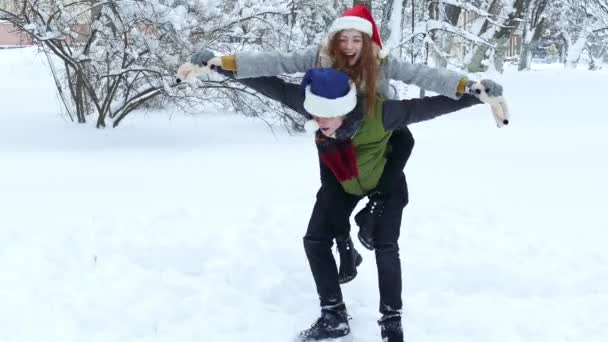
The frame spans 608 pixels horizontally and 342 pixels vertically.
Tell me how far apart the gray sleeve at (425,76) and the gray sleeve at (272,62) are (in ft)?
1.10

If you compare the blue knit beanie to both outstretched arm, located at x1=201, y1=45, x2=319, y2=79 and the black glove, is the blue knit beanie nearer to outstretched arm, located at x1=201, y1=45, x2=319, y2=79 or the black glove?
outstretched arm, located at x1=201, y1=45, x2=319, y2=79

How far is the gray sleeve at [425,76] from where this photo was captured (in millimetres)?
2596

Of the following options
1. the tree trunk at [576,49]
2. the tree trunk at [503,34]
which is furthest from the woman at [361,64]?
the tree trunk at [576,49]

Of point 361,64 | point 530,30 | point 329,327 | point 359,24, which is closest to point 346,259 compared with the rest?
point 329,327

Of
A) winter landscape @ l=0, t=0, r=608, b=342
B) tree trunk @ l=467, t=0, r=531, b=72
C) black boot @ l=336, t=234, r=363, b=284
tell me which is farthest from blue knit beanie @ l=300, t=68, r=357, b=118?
tree trunk @ l=467, t=0, r=531, b=72

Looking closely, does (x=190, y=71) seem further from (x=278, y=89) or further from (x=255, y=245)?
(x=255, y=245)

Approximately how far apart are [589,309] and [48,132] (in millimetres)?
7488

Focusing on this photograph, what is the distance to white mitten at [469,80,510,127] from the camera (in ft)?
8.11

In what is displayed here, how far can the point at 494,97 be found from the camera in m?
2.47

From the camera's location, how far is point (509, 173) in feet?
21.8

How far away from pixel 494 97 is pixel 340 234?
1.01m

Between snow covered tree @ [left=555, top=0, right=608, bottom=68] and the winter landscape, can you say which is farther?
snow covered tree @ [left=555, top=0, right=608, bottom=68]

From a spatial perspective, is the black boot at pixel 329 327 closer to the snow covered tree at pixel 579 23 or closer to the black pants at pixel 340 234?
the black pants at pixel 340 234

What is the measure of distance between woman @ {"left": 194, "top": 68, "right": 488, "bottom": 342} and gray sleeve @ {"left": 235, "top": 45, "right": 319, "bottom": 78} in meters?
0.07
